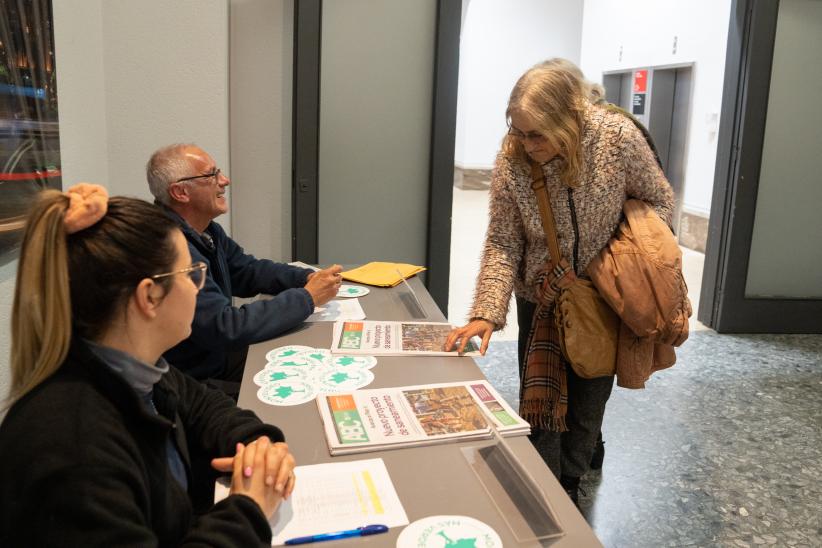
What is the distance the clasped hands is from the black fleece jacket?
5 cm

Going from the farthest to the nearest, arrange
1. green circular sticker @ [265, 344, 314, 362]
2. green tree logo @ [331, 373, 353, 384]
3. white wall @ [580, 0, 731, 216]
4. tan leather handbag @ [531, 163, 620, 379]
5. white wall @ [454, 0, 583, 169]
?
white wall @ [454, 0, 583, 169], white wall @ [580, 0, 731, 216], tan leather handbag @ [531, 163, 620, 379], green circular sticker @ [265, 344, 314, 362], green tree logo @ [331, 373, 353, 384]

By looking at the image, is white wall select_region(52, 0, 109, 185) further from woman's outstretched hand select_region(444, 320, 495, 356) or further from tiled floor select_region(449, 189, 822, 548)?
tiled floor select_region(449, 189, 822, 548)

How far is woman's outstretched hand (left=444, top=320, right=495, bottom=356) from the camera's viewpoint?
174 cm

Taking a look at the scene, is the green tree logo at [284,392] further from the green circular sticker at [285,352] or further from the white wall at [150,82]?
the white wall at [150,82]

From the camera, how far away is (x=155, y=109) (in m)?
2.92

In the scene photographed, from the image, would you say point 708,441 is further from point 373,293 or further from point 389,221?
point 389,221

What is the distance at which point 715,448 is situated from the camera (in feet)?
9.20

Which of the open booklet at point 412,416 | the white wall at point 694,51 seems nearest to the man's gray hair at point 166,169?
the open booklet at point 412,416

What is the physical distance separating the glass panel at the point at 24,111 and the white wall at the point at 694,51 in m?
5.63

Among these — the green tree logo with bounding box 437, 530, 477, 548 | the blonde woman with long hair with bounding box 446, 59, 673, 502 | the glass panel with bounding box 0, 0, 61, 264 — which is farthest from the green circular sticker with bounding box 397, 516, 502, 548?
the glass panel with bounding box 0, 0, 61, 264

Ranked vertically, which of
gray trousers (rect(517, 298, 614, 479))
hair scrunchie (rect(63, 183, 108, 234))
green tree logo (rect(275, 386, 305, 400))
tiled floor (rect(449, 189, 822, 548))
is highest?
hair scrunchie (rect(63, 183, 108, 234))

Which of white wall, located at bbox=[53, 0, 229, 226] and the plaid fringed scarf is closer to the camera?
the plaid fringed scarf

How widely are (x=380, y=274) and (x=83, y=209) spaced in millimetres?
1604

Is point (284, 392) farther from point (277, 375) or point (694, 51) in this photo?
point (694, 51)
